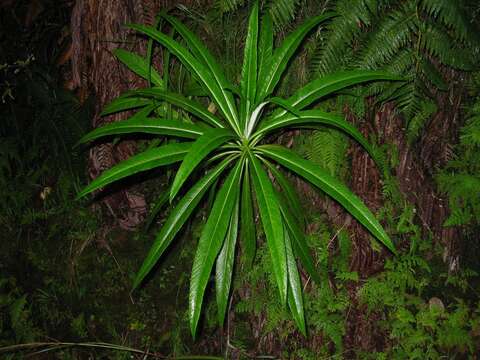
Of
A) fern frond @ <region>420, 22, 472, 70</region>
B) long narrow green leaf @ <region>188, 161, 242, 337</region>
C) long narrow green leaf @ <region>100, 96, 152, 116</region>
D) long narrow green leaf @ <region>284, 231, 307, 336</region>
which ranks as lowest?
long narrow green leaf @ <region>284, 231, 307, 336</region>

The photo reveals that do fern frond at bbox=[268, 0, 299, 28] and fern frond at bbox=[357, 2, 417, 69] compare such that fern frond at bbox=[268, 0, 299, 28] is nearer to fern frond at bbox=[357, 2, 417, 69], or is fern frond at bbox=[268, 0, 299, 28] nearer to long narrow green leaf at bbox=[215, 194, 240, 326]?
fern frond at bbox=[357, 2, 417, 69]

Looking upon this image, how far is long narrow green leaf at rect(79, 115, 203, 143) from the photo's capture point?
1.45 metres

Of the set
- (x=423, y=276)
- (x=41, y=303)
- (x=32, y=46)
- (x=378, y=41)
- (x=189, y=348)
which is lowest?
(x=189, y=348)

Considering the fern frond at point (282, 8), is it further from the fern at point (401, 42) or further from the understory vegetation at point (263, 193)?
the fern at point (401, 42)

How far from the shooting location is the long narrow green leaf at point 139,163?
135 centimetres

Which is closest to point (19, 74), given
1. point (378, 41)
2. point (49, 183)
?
point (49, 183)

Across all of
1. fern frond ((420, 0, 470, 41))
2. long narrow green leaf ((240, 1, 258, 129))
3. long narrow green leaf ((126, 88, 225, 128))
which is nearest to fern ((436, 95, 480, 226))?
fern frond ((420, 0, 470, 41))

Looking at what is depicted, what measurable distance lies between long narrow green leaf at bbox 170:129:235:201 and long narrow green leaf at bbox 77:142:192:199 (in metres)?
0.18

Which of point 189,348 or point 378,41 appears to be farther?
point 189,348

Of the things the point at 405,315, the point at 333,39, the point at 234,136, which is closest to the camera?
the point at 234,136

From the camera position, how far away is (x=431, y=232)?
6.35 feet

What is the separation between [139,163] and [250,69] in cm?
56

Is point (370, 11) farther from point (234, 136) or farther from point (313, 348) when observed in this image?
point (313, 348)

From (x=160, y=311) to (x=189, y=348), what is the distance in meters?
0.28
